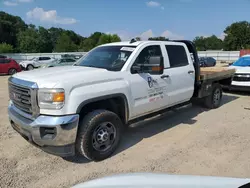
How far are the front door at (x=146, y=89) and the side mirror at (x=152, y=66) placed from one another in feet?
0.25

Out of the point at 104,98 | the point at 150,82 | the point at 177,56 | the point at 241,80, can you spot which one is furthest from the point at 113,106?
the point at 241,80

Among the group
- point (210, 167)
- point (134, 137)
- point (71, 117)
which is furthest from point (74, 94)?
point (210, 167)

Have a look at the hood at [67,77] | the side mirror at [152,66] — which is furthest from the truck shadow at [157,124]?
the hood at [67,77]

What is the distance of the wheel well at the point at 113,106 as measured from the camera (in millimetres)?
4077

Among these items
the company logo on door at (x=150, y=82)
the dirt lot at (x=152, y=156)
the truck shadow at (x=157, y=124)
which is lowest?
the dirt lot at (x=152, y=156)

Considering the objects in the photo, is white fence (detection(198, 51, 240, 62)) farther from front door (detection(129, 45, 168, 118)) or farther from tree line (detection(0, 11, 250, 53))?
front door (detection(129, 45, 168, 118))

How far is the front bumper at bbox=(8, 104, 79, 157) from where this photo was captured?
351 cm

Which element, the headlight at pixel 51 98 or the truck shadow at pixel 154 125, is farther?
the truck shadow at pixel 154 125

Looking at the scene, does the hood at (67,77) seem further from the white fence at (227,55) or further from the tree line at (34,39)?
the tree line at (34,39)

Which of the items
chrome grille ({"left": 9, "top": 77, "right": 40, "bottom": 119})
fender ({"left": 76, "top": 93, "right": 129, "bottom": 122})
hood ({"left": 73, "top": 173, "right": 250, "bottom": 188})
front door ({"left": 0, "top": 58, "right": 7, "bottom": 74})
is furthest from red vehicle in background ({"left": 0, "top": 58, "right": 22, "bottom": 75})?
hood ({"left": 73, "top": 173, "right": 250, "bottom": 188})

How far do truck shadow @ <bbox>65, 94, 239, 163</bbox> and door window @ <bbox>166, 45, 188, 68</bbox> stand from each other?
4.22ft

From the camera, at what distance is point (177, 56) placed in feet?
18.8

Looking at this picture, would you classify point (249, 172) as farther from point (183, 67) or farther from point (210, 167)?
point (183, 67)

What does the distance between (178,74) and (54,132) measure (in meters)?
3.12
